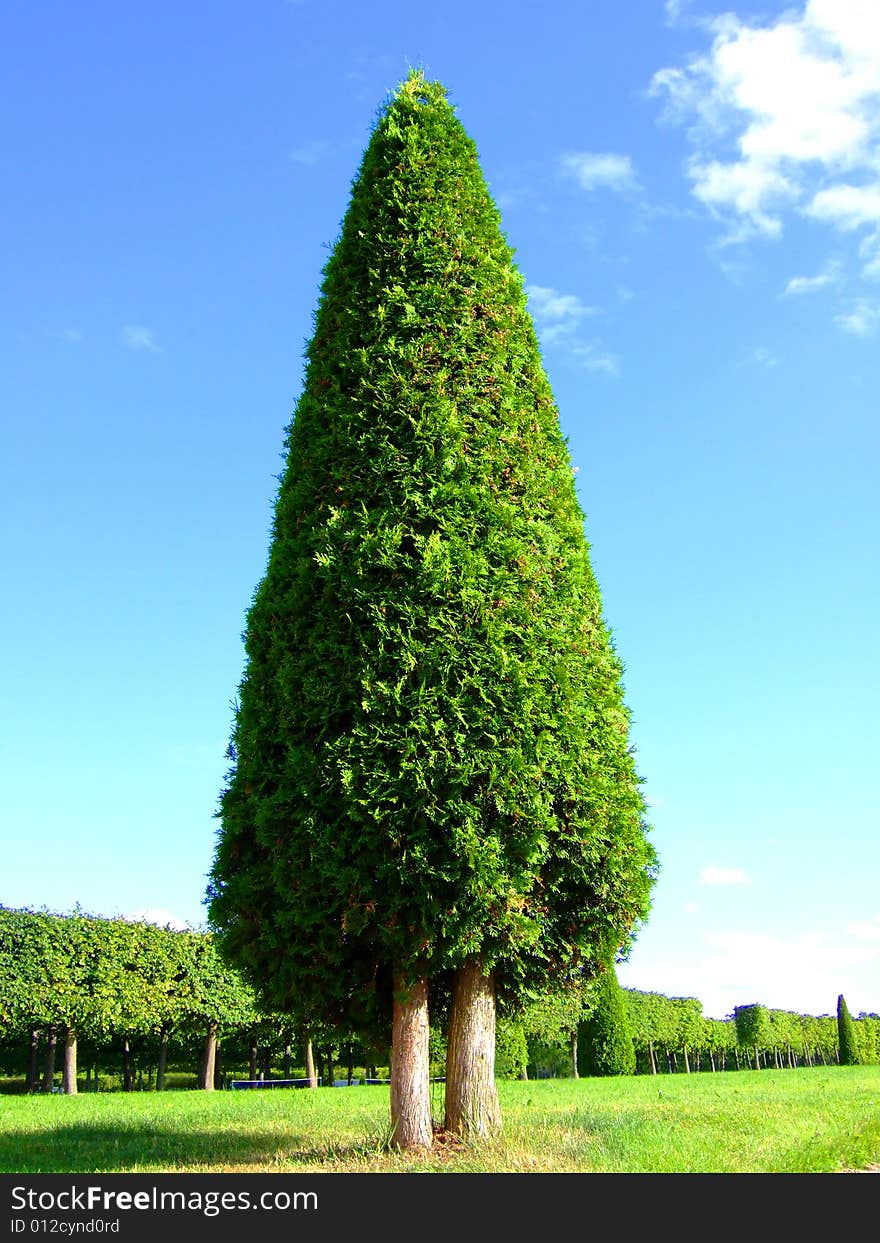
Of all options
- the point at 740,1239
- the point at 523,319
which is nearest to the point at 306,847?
the point at 740,1239

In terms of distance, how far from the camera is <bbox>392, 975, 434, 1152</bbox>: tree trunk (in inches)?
373

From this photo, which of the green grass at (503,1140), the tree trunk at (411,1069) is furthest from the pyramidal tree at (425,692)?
the green grass at (503,1140)

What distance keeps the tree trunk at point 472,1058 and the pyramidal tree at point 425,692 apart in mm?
28

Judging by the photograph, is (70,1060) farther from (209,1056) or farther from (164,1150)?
(164,1150)

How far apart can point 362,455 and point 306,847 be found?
15.6 feet

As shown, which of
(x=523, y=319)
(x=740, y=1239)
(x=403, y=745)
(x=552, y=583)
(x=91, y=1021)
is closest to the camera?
(x=740, y=1239)

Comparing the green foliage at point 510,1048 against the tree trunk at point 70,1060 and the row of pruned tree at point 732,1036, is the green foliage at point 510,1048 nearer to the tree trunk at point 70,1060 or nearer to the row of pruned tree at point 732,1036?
the tree trunk at point 70,1060

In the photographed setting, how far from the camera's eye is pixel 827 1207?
674 centimetres

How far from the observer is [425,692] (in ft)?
32.1

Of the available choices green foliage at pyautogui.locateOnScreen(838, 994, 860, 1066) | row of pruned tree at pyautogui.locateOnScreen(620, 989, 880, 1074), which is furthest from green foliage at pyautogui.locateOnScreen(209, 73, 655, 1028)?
green foliage at pyautogui.locateOnScreen(838, 994, 860, 1066)

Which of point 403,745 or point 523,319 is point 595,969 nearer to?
point 403,745

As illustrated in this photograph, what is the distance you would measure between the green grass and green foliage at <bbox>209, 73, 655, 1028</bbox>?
1.82m

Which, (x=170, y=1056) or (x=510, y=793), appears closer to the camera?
(x=510, y=793)

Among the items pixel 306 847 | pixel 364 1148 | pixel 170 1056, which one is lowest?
pixel 170 1056
